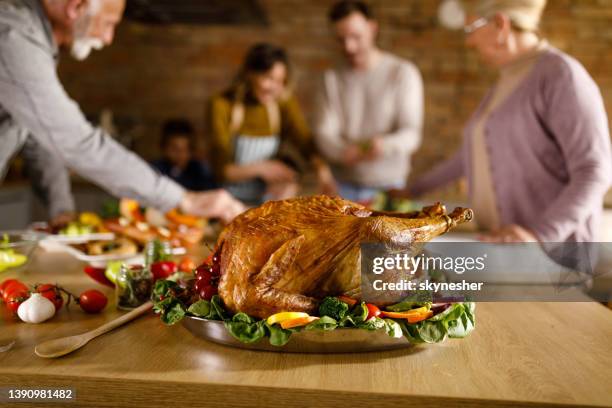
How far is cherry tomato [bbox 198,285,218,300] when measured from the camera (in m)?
1.11

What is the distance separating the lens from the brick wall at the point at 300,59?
14.9 ft

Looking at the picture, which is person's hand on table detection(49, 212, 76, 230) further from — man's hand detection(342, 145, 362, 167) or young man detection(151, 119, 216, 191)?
young man detection(151, 119, 216, 191)

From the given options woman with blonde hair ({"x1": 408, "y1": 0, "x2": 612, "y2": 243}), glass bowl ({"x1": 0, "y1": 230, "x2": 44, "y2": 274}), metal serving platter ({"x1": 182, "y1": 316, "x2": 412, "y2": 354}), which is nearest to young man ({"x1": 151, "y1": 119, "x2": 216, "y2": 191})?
woman with blonde hair ({"x1": 408, "y1": 0, "x2": 612, "y2": 243})

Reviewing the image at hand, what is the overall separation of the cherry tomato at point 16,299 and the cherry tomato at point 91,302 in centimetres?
10

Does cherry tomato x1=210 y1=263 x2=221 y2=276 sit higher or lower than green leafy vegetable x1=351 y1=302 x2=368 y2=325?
higher

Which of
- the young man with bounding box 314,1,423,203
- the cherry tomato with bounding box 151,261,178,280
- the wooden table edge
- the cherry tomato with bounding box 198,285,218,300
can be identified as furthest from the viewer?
the young man with bounding box 314,1,423,203

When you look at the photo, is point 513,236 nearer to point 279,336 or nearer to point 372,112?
point 279,336

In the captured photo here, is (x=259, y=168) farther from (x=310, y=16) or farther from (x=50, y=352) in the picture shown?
(x=50, y=352)

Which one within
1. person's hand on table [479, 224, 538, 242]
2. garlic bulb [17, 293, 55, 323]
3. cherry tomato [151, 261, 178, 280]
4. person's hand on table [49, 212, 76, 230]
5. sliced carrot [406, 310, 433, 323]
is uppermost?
sliced carrot [406, 310, 433, 323]

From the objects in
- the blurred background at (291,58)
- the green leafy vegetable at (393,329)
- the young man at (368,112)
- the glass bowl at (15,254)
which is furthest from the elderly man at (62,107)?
the blurred background at (291,58)

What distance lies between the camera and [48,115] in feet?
5.88

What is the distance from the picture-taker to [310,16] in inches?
183

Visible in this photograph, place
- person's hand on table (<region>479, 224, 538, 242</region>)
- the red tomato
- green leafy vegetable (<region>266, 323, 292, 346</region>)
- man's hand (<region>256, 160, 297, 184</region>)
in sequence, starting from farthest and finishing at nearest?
man's hand (<region>256, 160, 297, 184</region>) → person's hand on table (<region>479, 224, 538, 242</region>) → the red tomato → green leafy vegetable (<region>266, 323, 292, 346</region>)

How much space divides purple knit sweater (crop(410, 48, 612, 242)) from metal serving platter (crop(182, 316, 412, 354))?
35.0 inches
